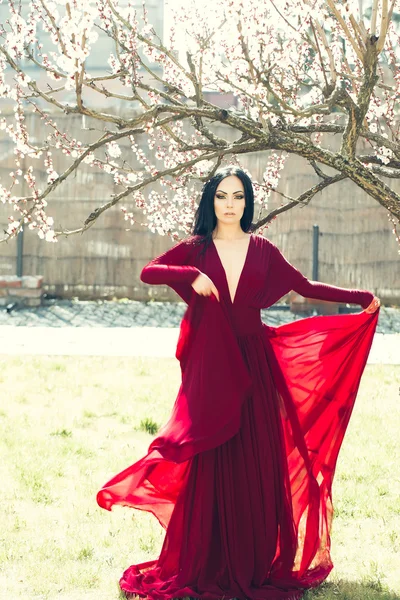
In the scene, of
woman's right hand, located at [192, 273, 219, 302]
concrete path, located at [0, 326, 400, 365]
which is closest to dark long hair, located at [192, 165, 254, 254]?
woman's right hand, located at [192, 273, 219, 302]

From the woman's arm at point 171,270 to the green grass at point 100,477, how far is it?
4.20 ft

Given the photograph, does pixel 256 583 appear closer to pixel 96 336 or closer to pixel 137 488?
pixel 137 488

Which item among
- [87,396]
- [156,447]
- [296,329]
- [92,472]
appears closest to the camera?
[156,447]

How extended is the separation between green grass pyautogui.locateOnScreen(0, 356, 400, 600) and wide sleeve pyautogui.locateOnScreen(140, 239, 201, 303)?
4.14ft

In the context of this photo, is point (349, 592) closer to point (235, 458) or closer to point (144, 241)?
Result: point (235, 458)

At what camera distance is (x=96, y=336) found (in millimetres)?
9688

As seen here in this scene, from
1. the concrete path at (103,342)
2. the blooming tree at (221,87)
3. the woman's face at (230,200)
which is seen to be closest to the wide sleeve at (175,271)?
the woman's face at (230,200)

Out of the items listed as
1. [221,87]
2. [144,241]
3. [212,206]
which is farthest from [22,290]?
[212,206]

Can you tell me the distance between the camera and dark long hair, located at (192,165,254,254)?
369 centimetres

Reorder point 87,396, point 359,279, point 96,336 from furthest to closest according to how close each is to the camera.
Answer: point 359,279
point 96,336
point 87,396

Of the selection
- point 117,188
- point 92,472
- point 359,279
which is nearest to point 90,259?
point 117,188

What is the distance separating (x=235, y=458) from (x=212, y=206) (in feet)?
3.41

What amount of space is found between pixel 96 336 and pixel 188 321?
6156 millimetres

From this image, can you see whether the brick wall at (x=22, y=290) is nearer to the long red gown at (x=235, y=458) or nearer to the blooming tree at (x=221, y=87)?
the blooming tree at (x=221, y=87)
